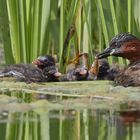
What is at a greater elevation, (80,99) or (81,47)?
(81,47)

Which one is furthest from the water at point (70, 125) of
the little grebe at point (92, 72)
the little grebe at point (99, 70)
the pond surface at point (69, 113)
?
A: the little grebe at point (99, 70)

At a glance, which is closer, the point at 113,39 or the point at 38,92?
the point at 38,92

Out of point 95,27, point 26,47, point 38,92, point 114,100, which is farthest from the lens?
point 95,27

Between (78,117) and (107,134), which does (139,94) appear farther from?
(107,134)

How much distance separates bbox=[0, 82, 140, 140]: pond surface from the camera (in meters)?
3.24

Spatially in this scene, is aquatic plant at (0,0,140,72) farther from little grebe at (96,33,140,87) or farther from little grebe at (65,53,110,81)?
little grebe at (96,33,140,87)

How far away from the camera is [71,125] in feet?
11.2

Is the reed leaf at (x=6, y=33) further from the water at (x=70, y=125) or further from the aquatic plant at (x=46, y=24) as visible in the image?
the water at (x=70, y=125)

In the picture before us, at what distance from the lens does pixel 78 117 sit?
3627mm

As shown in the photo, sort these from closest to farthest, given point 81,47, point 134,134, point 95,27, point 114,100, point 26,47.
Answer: point 134,134 < point 114,100 < point 26,47 < point 81,47 < point 95,27

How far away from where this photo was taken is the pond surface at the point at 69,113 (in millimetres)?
3244

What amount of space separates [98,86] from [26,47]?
125 cm

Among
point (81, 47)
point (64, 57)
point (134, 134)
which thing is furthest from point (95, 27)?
point (134, 134)

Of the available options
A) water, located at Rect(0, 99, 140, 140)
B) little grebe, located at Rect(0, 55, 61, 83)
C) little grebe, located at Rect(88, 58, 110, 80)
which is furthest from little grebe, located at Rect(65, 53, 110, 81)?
water, located at Rect(0, 99, 140, 140)
